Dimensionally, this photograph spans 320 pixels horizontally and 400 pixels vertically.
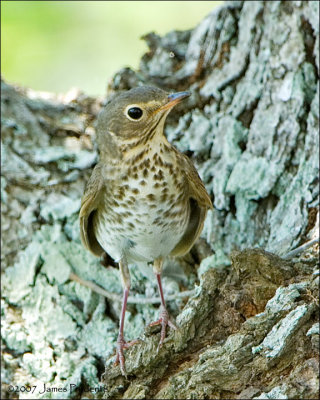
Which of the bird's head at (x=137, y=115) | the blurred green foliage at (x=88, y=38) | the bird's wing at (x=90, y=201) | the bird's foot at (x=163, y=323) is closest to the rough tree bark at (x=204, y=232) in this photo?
the bird's foot at (x=163, y=323)

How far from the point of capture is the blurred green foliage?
302 inches

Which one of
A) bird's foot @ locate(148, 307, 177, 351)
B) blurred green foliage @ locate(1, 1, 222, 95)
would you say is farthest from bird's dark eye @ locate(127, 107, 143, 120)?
blurred green foliage @ locate(1, 1, 222, 95)

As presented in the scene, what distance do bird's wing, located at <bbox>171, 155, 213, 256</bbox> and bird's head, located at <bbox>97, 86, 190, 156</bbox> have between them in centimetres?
33

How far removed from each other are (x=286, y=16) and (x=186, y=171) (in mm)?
1642

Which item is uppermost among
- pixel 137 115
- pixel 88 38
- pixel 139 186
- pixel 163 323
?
pixel 88 38

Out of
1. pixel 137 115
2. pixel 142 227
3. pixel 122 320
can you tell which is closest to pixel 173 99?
pixel 137 115

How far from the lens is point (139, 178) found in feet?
14.0

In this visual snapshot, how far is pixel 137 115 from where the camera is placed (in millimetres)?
4258

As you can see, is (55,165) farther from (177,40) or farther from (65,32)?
(65,32)

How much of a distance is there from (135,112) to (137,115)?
0.02 m

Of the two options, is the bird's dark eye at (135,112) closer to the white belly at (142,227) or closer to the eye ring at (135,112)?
the eye ring at (135,112)

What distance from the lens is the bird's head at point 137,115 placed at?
4.21 metres

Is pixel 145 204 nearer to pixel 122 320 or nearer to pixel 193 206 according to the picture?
pixel 193 206

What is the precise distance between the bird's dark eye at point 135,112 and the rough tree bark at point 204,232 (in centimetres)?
94
